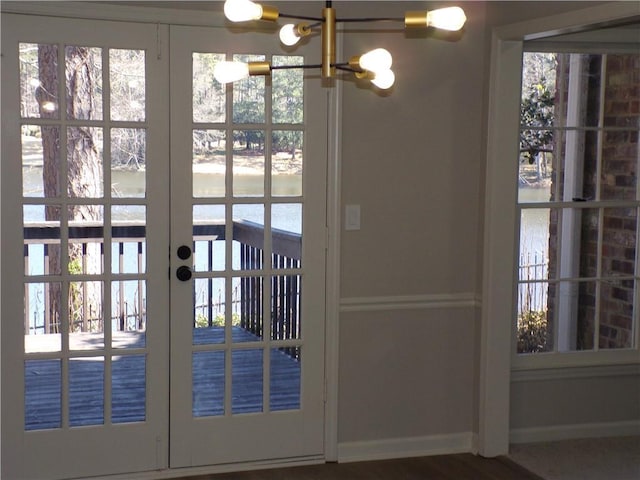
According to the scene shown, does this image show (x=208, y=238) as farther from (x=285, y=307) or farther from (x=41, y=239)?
(x=41, y=239)

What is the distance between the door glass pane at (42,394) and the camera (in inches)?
155

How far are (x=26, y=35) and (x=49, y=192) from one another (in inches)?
26.8

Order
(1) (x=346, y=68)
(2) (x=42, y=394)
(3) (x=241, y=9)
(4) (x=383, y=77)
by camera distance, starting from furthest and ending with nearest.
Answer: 1. (2) (x=42, y=394)
2. (1) (x=346, y=68)
3. (4) (x=383, y=77)
4. (3) (x=241, y=9)

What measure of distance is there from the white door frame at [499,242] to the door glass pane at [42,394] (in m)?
2.10

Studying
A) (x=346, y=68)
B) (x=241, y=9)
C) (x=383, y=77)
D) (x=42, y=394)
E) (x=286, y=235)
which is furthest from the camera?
(x=286, y=235)

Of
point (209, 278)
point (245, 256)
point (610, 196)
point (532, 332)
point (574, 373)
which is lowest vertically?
point (574, 373)

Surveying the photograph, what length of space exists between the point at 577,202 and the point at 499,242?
64 centimetres

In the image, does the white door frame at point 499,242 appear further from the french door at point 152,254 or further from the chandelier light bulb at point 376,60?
the chandelier light bulb at point 376,60

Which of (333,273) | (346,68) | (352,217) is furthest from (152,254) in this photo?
(346,68)

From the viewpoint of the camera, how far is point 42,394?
3.96m

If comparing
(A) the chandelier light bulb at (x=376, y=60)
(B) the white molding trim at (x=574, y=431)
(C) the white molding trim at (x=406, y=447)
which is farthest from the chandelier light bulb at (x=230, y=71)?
(B) the white molding trim at (x=574, y=431)

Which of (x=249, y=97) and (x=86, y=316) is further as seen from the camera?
(x=249, y=97)

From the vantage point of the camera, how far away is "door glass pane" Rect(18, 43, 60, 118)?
3820mm

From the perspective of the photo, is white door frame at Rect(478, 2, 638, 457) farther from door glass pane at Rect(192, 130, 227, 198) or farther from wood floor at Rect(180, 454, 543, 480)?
door glass pane at Rect(192, 130, 227, 198)
